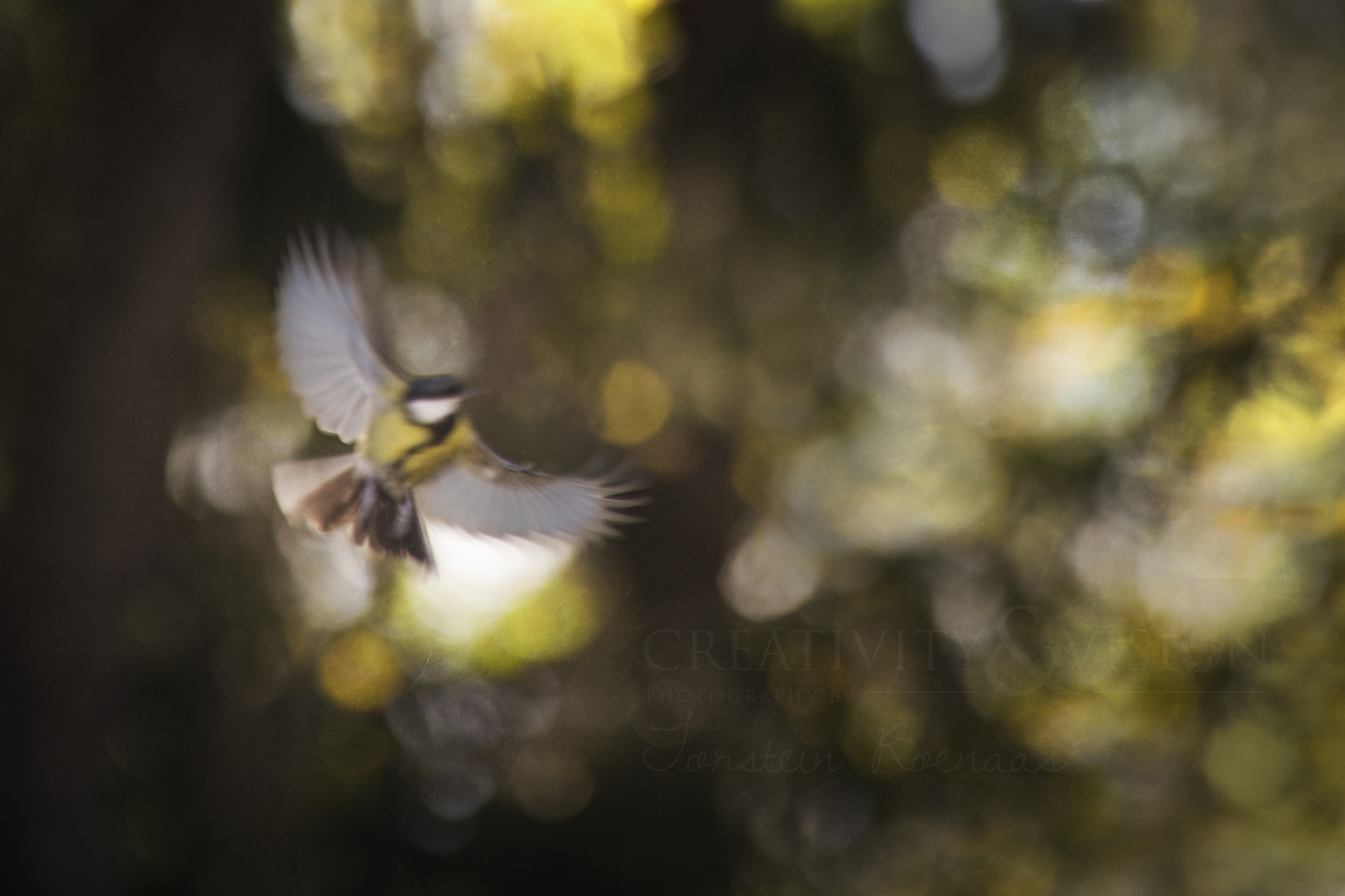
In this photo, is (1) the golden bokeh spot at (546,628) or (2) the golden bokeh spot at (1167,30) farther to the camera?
(1) the golden bokeh spot at (546,628)

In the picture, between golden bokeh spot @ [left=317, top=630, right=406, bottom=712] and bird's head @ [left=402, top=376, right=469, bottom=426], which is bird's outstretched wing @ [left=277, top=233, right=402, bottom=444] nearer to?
bird's head @ [left=402, top=376, right=469, bottom=426]

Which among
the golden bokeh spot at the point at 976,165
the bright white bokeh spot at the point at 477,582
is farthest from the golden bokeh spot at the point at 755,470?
the golden bokeh spot at the point at 976,165

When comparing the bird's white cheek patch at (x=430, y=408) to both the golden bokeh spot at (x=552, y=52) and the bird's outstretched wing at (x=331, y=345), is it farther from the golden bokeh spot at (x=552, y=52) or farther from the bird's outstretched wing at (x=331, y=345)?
the golden bokeh spot at (x=552, y=52)

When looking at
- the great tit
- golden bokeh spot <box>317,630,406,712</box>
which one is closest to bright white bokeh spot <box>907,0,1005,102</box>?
the great tit

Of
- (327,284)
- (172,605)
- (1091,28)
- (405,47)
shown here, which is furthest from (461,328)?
(1091,28)

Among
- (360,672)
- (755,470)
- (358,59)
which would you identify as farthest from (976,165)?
(360,672)

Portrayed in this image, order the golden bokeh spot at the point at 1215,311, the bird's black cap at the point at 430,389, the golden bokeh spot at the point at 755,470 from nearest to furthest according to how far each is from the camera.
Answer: the bird's black cap at the point at 430,389 → the golden bokeh spot at the point at 1215,311 → the golden bokeh spot at the point at 755,470

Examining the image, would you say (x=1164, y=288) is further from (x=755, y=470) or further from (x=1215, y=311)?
(x=755, y=470)

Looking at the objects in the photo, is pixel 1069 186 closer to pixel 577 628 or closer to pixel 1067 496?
pixel 1067 496
